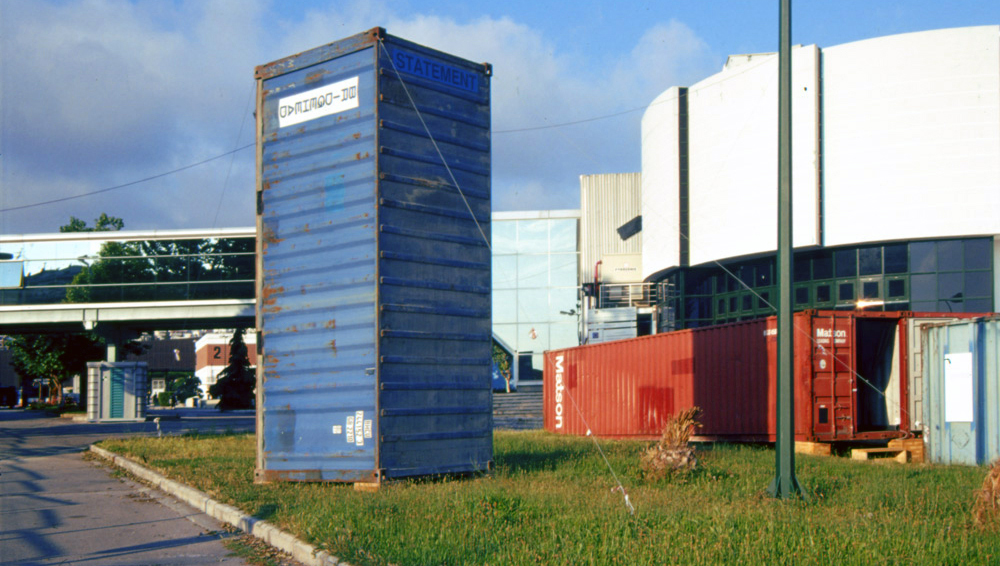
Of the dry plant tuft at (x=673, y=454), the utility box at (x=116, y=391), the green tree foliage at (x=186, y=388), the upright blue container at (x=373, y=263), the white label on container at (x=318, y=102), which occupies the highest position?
the white label on container at (x=318, y=102)

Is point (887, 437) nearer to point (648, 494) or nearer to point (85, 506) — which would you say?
point (648, 494)

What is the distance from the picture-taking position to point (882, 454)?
15.9m

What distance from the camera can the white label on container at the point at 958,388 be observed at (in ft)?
46.1

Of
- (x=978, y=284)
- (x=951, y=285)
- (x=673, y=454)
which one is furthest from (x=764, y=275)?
(x=673, y=454)

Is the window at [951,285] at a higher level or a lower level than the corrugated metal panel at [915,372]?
higher

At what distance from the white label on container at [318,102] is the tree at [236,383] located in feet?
132

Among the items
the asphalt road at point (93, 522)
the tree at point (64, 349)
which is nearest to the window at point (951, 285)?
the asphalt road at point (93, 522)

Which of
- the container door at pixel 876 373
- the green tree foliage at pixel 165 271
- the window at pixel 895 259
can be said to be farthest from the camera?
the green tree foliage at pixel 165 271

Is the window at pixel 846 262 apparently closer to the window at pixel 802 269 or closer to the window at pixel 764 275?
the window at pixel 802 269

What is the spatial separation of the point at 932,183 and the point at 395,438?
24.9 metres

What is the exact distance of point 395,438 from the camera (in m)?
10.5

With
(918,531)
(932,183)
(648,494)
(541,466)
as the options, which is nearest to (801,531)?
(918,531)

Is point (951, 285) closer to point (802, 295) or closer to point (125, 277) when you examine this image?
point (802, 295)

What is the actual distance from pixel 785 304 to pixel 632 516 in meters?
3.40
